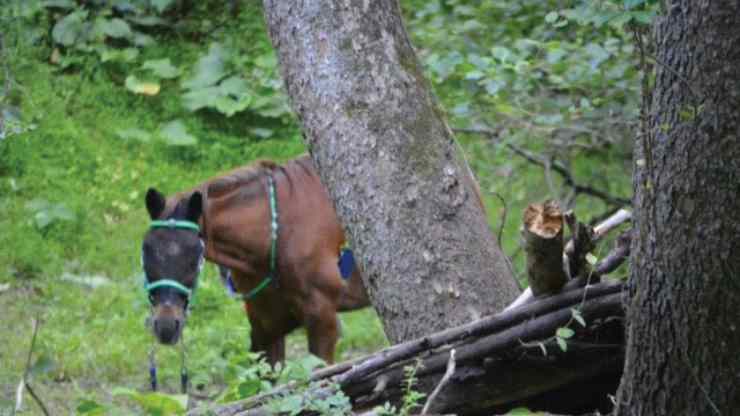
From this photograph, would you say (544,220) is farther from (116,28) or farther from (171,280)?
(116,28)

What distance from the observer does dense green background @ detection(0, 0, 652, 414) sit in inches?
280

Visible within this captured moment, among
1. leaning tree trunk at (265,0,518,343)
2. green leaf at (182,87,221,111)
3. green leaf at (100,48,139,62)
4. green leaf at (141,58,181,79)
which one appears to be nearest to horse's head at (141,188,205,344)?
leaning tree trunk at (265,0,518,343)

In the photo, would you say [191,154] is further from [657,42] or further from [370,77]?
[657,42]

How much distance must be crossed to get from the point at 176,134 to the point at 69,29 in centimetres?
134

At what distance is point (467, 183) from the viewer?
12.5 feet

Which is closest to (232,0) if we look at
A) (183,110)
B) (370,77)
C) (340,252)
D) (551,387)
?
(183,110)

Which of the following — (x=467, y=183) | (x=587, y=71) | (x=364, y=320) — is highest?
(x=467, y=183)

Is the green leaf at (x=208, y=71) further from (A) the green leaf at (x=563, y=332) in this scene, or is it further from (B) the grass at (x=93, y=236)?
(A) the green leaf at (x=563, y=332)

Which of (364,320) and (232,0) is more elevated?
(232,0)

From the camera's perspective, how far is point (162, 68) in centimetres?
1035

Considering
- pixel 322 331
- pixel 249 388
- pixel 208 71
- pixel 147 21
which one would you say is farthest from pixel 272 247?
pixel 147 21

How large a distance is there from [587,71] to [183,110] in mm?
4291

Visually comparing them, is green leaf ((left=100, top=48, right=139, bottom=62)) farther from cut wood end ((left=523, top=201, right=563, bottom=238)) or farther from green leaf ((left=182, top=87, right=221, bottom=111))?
cut wood end ((left=523, top=201, right=563, bottom=238))

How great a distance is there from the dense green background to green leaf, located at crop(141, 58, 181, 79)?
2cm
